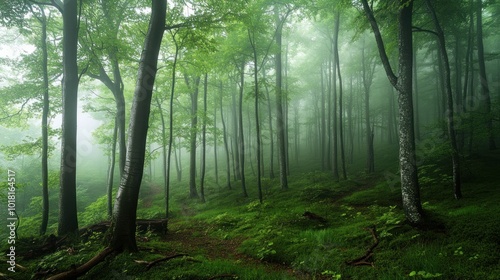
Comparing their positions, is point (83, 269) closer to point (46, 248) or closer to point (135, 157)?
point (135, 157)

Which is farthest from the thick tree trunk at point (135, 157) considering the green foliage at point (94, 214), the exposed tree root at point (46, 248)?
the green foliage at point (94, 214)

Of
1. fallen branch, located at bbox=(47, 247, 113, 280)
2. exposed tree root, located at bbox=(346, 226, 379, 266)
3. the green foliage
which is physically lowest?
the green foliage

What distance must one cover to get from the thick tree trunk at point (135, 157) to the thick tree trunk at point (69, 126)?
2972 mm

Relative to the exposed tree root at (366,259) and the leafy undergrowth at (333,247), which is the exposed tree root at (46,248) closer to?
the leafy undergrowth at (333,247)

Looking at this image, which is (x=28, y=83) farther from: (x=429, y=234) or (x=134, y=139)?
(x=429, y=234)

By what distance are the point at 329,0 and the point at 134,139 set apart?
1221 cm

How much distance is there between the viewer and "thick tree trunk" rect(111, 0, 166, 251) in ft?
16.9

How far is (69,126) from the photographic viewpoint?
24.0ft

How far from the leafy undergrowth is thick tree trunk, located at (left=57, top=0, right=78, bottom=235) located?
1.27 metres

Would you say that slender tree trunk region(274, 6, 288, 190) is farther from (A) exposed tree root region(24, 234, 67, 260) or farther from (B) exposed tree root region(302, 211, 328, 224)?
(A) exposed tree root region(24, 234, 67, 260)

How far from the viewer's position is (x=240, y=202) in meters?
14.2

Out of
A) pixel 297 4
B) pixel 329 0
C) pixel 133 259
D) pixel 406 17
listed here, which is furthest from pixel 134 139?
pixel 329 0

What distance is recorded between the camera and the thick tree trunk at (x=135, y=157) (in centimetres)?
515

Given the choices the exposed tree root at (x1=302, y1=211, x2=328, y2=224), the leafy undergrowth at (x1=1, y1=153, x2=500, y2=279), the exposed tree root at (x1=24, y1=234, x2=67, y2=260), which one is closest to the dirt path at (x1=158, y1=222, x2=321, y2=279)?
the leafy undergrowth at (x1=1, y1=153, x2=500, y2=279)
